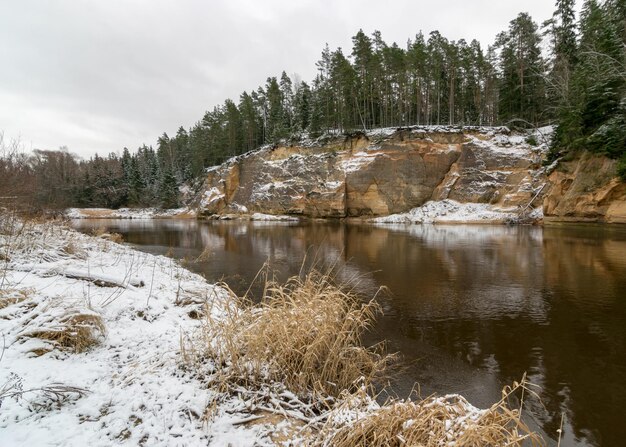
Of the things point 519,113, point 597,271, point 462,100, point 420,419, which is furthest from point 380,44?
point 420,419

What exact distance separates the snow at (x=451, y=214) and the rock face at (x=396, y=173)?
1124mm

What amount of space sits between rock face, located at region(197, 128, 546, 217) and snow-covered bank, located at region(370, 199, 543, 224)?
43.7 inches

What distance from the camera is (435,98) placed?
5303 centimetres

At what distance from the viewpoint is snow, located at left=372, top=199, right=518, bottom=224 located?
117 feet

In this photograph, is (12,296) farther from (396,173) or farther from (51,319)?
(396,173)

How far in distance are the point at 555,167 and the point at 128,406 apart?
39824mm

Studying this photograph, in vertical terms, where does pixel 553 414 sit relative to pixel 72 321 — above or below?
below

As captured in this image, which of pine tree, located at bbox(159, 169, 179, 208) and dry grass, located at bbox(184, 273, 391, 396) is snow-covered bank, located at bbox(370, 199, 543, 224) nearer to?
dry grass, located at bbox(184, 273, 391, 396)

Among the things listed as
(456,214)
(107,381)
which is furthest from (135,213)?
(107,381)

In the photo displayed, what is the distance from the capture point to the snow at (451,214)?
3581 cm

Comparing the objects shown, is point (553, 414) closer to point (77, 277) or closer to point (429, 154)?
point (77, 277)

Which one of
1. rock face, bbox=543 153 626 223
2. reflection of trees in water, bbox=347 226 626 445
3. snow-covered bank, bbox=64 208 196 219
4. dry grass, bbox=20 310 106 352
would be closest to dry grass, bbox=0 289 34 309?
dry grass, bbox=20 310 106 352

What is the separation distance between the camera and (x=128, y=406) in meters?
2.79

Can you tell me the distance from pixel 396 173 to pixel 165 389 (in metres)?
42.7
